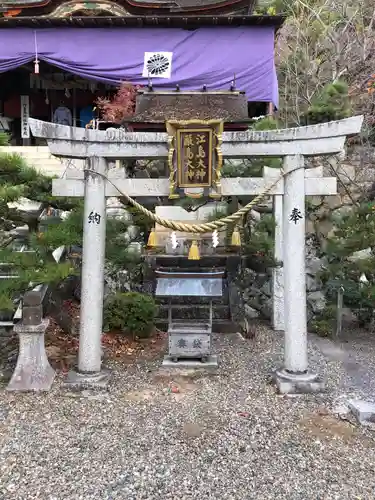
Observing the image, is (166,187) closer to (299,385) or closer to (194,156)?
(194,156)

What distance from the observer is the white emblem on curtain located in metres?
12.1

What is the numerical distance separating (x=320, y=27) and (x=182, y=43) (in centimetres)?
439

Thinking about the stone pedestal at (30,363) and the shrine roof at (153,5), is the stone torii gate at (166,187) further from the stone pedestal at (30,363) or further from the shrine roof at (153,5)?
the shrine roof at (153,5)

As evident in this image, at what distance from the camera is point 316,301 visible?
974 cm

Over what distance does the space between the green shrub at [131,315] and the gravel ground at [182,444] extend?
1.66 m

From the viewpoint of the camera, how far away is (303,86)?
1293 centimetres

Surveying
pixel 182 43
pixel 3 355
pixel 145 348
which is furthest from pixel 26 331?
pixel 182 43

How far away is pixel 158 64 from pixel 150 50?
1.94 feet

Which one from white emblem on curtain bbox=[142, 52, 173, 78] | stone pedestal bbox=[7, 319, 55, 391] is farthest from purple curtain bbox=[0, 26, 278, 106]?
stone pedestal bbox=[7, 319, 55, 391]

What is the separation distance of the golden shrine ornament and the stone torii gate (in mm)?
142

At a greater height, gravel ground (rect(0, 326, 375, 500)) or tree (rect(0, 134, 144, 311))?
tree (rect(0, 134, 144, 311))

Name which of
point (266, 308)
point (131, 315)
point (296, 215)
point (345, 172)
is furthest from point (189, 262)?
point (345, 172)

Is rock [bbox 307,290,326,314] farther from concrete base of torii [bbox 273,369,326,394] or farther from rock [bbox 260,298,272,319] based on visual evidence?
concrete base of torii [bbox 273,369,326,394]

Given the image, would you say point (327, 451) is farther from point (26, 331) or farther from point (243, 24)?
point (243, 24)
